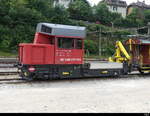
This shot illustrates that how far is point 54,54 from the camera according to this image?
10.2m

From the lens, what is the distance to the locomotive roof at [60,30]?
10.1 meters

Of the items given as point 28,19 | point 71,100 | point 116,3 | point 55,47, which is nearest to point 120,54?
point 55,47

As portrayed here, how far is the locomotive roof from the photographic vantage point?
33.1 feet

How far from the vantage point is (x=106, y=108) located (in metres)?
5.91

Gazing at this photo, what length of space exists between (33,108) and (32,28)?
32089 millimetres

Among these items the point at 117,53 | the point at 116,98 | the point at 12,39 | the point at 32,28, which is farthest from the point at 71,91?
the point at 32,28

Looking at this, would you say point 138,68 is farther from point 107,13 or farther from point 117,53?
point 107,13

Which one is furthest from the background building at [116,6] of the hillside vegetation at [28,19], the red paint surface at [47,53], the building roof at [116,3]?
the red paint surface at [47,53]

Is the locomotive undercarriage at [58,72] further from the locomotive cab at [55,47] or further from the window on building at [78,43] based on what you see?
the window on building at [78,43]

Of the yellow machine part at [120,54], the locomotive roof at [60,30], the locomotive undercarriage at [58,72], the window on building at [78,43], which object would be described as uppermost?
the locomotive roof at [60,30]

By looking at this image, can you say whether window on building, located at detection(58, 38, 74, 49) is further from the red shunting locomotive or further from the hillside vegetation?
the hillside vegetation

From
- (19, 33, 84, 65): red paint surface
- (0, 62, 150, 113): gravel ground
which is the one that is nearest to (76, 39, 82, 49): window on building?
(19, 33, 84, 65): red paint surface

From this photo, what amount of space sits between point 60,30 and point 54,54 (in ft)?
4.94

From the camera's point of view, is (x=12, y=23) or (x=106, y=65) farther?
(x=12, y=23)
